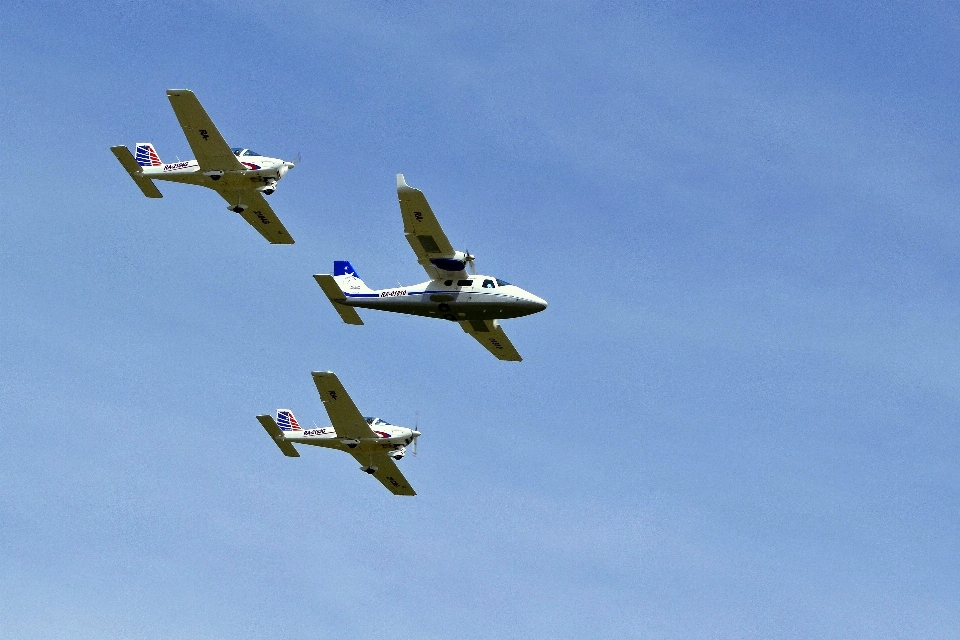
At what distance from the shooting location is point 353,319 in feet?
330

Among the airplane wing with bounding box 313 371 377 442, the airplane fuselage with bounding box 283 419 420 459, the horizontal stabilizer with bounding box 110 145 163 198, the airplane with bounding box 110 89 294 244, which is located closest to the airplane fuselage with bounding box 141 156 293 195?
the airplane with bounding box 110 89 294 244

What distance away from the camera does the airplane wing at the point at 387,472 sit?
105 m

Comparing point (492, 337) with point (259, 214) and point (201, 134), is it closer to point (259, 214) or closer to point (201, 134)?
point (259, 214)

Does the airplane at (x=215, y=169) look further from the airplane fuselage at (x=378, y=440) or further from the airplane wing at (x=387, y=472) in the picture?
the airplane wing at (x=387, y=472)

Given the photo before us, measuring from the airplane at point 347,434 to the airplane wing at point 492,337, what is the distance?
23.4 feet

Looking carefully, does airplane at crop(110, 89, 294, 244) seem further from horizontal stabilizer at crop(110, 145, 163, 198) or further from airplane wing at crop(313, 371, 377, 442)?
airplane wing at crop(313, 371, 377, 442)

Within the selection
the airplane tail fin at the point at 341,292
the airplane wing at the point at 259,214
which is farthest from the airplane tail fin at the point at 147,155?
the airplane tail fin at the point at 341,292

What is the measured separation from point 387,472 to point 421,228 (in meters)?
20.9

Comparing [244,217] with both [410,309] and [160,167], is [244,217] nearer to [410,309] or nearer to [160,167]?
[160,167]

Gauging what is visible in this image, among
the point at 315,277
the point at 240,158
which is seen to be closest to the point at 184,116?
the point at 240,158

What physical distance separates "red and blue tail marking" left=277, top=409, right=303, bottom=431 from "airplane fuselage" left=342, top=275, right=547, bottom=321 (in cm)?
1295

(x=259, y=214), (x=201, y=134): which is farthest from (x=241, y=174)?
(x=259, y=214)

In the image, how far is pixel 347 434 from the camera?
4063 inches

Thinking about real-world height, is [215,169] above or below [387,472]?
above
